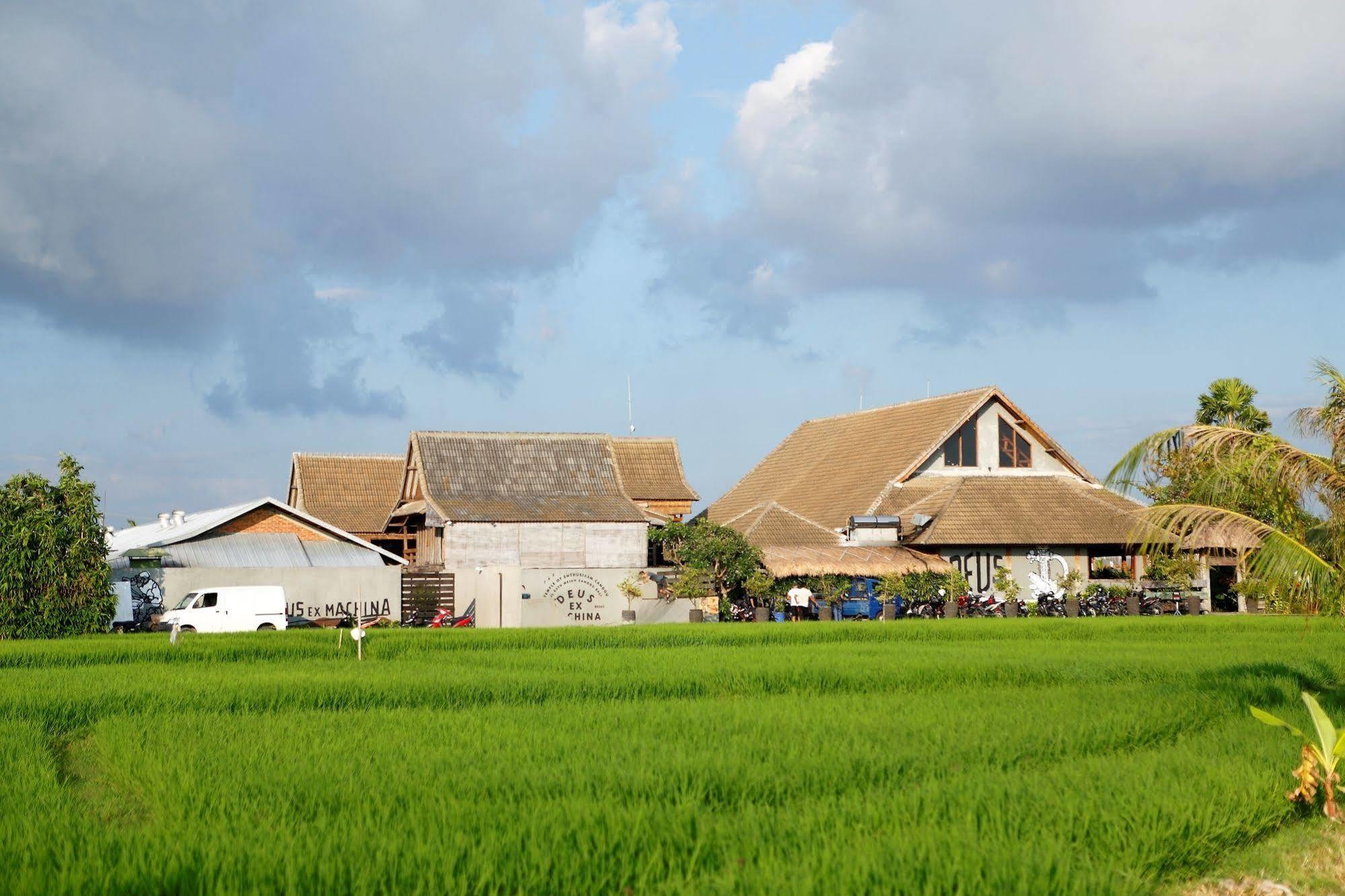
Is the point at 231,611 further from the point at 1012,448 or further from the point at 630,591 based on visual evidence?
the point at 1012,448

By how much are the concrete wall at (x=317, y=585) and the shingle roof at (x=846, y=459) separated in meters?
13.7

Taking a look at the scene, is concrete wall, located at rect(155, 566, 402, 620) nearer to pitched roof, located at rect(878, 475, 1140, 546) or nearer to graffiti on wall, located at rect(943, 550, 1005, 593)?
pitched roof, located at rect(878, 475, 1140, 546)

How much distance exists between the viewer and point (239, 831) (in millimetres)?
7742

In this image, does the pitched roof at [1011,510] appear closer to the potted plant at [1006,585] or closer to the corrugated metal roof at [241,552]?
the potted plant at [1006,585]

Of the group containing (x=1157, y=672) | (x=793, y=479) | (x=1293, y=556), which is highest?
(x=793, y=479)

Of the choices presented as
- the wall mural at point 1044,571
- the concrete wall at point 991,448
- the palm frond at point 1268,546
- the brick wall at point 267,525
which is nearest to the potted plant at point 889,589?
the wall mural at point 1044,571

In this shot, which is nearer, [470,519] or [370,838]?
[370,838]

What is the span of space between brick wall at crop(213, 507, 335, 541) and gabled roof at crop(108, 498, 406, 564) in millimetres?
176

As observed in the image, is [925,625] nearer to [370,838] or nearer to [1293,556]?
[1293,556]

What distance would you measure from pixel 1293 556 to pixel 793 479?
1266 inches

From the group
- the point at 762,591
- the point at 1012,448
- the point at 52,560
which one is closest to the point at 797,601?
the point at 762,591

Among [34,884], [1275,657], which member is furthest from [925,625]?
[34,884]

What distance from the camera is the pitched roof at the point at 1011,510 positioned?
36219 mm

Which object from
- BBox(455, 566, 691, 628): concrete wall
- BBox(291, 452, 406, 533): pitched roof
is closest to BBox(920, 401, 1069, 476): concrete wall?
BBox(455, 566, 691, 628): concrete wall
